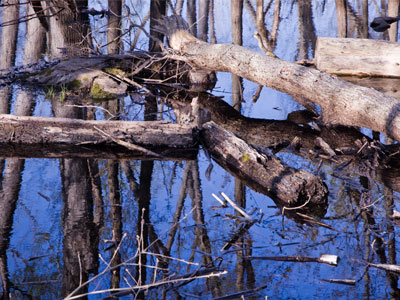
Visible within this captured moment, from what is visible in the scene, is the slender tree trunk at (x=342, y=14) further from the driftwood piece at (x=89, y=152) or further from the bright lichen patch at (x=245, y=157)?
the bright lichen patch at (x=245, y=157)

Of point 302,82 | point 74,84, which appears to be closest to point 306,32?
point 302,82

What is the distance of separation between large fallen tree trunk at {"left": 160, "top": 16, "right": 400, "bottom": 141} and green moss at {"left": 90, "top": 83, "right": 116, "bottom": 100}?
171 cm

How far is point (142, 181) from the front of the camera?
21.1ft

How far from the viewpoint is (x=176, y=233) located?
5.01 m

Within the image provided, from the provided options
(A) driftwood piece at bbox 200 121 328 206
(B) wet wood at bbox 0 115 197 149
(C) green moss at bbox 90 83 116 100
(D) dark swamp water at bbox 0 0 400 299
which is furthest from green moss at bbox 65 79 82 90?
(A) driftwood piece at bbox 200 121 328 206

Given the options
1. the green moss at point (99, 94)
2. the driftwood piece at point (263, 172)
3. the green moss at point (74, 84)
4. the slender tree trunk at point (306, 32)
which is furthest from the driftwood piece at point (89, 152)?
the slender tree trunk at point (306, 32)

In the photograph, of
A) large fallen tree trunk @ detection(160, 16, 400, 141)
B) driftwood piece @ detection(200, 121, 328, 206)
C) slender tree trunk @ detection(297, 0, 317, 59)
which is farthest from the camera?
slender tree trunk @ detection(297, 0, 317, 59)

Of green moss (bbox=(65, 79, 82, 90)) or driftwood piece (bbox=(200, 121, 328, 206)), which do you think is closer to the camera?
driftwood piece (bbox=(200, 121, 328, 206))

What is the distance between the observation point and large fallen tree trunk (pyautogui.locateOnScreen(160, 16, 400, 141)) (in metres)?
7.77

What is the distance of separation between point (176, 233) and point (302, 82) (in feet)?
16.9

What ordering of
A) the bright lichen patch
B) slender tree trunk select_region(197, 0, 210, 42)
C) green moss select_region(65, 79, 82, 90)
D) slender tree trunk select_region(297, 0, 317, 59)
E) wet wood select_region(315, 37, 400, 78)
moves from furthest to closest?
slender tree trunk select_region(197, 0, 210, 42), slender tree trunk select_region(297, 0, 317, 59), wet wood select_region(315, 37, 400, 78), green moss select_region(65, 79, 82, 90), the bright lichen patch

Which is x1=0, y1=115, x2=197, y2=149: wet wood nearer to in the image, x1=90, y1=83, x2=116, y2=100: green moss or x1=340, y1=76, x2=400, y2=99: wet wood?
x1=90, y1=83, x2=116, y2=100: green moss

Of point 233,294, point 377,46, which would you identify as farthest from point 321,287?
point 377,46

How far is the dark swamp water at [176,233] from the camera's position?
4.04 m
